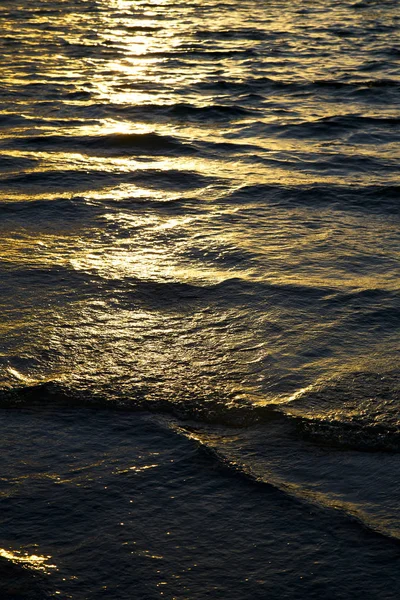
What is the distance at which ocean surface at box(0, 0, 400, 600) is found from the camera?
226 centimetres

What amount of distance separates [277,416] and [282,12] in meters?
12.6

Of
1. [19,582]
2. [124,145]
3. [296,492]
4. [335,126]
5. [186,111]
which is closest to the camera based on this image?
[19,582]

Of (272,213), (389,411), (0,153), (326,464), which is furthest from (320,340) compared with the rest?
(0,153)

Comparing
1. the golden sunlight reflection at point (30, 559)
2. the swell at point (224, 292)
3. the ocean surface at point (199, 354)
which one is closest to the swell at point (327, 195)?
the ocean surface at point (199, 354)

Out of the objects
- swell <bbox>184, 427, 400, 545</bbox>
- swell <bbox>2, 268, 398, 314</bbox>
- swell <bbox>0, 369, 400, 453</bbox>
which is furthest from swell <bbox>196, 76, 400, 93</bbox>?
swell <bbox>184, 427, 400, 545</bbox>

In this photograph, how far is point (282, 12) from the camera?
1436cm

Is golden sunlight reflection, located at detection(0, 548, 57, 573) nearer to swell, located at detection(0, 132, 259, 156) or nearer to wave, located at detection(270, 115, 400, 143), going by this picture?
swell, located at detection(0, 132, 259, 156)

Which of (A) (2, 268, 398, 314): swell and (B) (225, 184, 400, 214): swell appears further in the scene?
(B) (225, 184, 400, 214): swell

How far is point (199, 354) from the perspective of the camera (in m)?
3.25

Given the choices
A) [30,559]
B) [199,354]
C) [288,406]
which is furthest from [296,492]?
[199,354]

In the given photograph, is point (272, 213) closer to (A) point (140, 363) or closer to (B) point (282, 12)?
(A) point (140, 363)

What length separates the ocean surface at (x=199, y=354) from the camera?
2258 mm

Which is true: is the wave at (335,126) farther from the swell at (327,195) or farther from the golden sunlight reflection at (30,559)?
the golden sunlight reflection at (30,559)

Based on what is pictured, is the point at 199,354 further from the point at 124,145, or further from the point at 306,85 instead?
the point at 306,85
